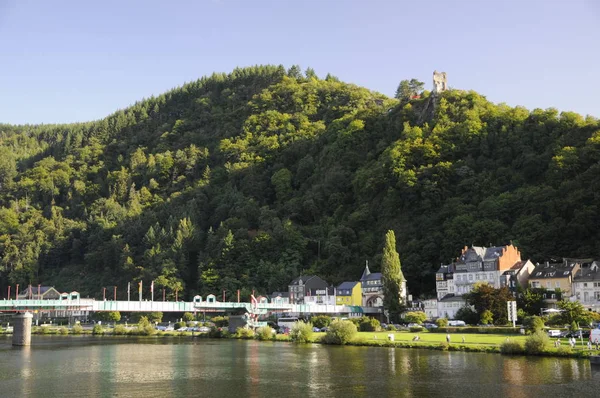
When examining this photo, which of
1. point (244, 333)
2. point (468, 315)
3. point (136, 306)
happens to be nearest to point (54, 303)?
point (136, 306)

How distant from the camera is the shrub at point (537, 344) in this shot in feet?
169

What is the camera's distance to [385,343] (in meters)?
64.5

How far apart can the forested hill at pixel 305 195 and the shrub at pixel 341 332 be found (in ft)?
126

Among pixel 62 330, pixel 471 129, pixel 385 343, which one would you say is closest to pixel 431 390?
pixel 385 343

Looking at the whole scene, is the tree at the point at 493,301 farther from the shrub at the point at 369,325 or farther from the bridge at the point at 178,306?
the bridge at the point at 178,306

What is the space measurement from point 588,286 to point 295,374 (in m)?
50.8

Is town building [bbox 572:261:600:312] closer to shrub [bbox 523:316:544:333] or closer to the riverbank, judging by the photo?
shrub [bbox 523:316:544:333]

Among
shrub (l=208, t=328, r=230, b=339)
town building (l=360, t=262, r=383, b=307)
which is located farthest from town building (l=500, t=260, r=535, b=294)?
shrub (l=208, t=328, r=230, b=339)

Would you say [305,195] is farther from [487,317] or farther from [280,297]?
[487,317]

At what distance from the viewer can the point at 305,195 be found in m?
144

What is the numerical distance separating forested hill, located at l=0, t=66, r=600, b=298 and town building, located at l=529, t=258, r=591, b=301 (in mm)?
9106

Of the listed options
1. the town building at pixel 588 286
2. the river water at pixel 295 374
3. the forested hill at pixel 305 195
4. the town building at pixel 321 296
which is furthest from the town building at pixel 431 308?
the river water at pixel 295 374

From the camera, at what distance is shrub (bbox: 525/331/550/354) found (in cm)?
5141

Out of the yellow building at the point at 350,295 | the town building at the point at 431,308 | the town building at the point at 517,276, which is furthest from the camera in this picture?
the yellow building at the point at 350,295
